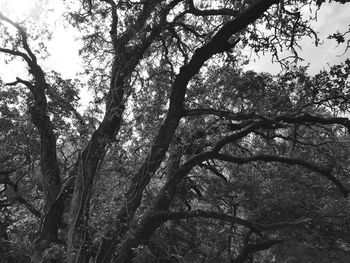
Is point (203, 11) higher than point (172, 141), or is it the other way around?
point (203, 11)

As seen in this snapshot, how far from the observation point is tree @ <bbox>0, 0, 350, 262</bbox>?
6.80 metres

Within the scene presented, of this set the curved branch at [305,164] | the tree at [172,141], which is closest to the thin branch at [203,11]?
the tree at [172,141]

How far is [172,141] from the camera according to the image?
9.44 meters

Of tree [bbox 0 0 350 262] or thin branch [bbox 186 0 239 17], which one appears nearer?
tree [bbox 0 0 350 262]

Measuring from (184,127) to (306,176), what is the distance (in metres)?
4.45

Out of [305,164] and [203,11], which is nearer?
[305,164]

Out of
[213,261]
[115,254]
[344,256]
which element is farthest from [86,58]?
[344,256]

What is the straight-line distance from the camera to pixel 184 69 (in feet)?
24.1

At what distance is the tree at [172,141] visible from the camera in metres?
6.80

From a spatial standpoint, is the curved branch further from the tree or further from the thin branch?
the thin branch

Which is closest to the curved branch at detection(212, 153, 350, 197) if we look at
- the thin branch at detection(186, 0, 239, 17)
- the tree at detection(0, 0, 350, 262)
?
the tree at detection(0, 0, 350, 262)

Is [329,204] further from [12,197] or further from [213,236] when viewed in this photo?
[12,197]

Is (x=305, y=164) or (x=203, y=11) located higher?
(x=203, y=11)

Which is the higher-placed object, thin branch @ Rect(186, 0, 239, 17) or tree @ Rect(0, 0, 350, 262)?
thin branch @ Rect(186, 0, 239, 17)
